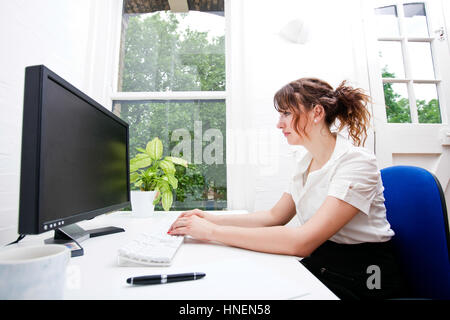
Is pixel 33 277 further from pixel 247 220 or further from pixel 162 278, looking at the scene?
pixel 247 220

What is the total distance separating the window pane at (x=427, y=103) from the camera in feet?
5.80

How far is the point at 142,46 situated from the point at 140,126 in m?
0.68

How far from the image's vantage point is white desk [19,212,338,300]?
0.41 metres

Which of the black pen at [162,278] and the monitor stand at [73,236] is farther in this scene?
the monitor stand at [73,236]

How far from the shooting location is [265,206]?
162cm

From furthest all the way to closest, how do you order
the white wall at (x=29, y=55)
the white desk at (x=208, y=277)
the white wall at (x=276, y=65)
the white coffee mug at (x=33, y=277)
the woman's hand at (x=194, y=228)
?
the white wall at (x=276, y=65), the white wall at (x=29, y=55), the woman's hand at (x=194, y=228), the white desk at (x=208, y=277), the white coffee mug at (x=33, y=277)

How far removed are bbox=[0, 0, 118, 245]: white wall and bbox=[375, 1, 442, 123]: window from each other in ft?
7.03

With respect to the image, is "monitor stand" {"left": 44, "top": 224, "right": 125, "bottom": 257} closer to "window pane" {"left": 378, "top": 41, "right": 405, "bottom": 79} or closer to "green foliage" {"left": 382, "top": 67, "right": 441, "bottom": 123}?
"green foliage" {"left": 382, "top": 67, "right": 441, "bottom": 123}

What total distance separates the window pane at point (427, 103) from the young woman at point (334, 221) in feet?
3.76

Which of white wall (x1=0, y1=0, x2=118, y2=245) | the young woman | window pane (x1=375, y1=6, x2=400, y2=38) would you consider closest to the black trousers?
the young woman

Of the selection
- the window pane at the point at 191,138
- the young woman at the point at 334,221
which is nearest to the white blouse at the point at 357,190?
the young woman at the point at 334,221

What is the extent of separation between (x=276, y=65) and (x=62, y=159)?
1507 millimetres

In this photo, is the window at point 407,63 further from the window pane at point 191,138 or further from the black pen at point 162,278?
the black pen at point 162,278

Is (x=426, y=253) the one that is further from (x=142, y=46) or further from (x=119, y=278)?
(x=142, y=46)
